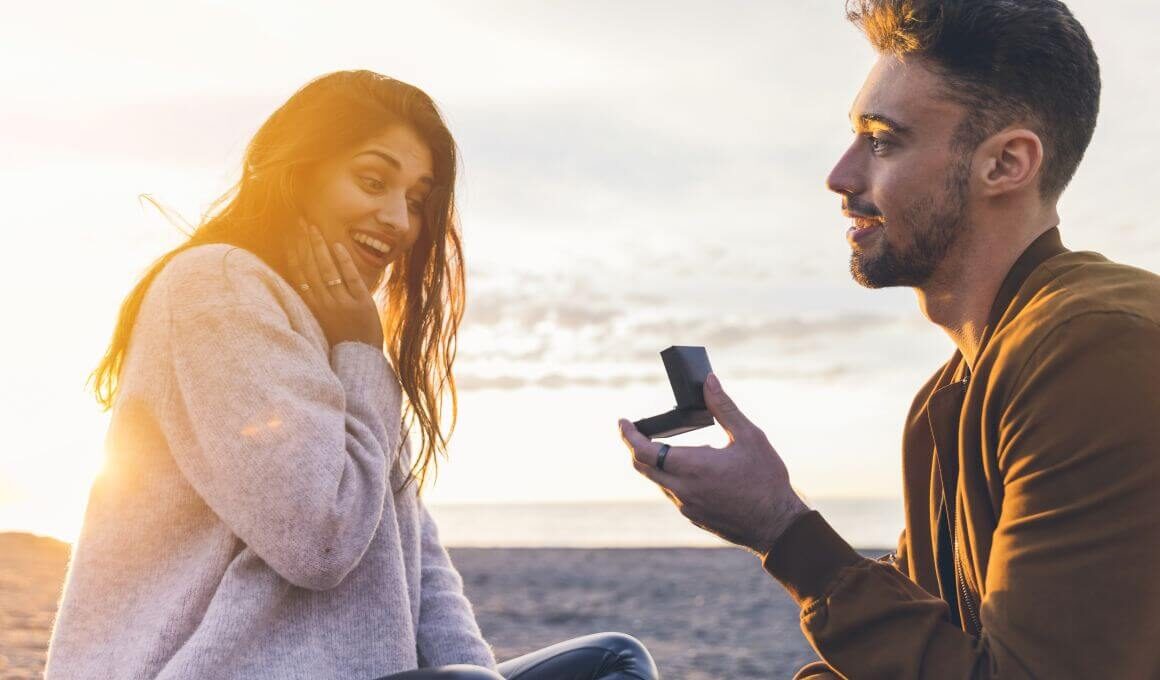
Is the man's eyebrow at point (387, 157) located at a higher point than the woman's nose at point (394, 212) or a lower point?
higher

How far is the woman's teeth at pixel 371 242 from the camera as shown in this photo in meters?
3.33

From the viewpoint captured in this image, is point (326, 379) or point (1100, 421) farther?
point (326, 379)

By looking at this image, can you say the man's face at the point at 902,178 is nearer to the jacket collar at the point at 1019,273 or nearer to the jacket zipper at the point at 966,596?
the jacket collar at the point at 1019,273

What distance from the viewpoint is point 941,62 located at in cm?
263

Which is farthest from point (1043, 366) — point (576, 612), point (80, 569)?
point (576, 612)

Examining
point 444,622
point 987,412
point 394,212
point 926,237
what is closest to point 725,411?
point 987,412

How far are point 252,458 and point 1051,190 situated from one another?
6.72ft

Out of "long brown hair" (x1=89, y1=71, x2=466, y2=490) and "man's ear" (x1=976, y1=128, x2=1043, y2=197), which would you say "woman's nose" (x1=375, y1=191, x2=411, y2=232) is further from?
"man's ear" (x1=976, y1=128, x2=1043, y2=197)

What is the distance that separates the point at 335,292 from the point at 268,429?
658 millimetres

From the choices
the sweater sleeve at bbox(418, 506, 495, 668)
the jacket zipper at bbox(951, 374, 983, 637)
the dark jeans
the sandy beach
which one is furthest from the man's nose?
the sandy beach

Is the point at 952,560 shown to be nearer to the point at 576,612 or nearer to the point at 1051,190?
the point at 1051,190

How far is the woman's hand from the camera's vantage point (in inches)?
121

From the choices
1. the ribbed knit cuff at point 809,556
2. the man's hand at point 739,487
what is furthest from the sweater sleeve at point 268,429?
the ribbed knit cuff at point 809,556

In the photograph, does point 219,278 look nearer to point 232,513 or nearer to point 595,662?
point 232,513
